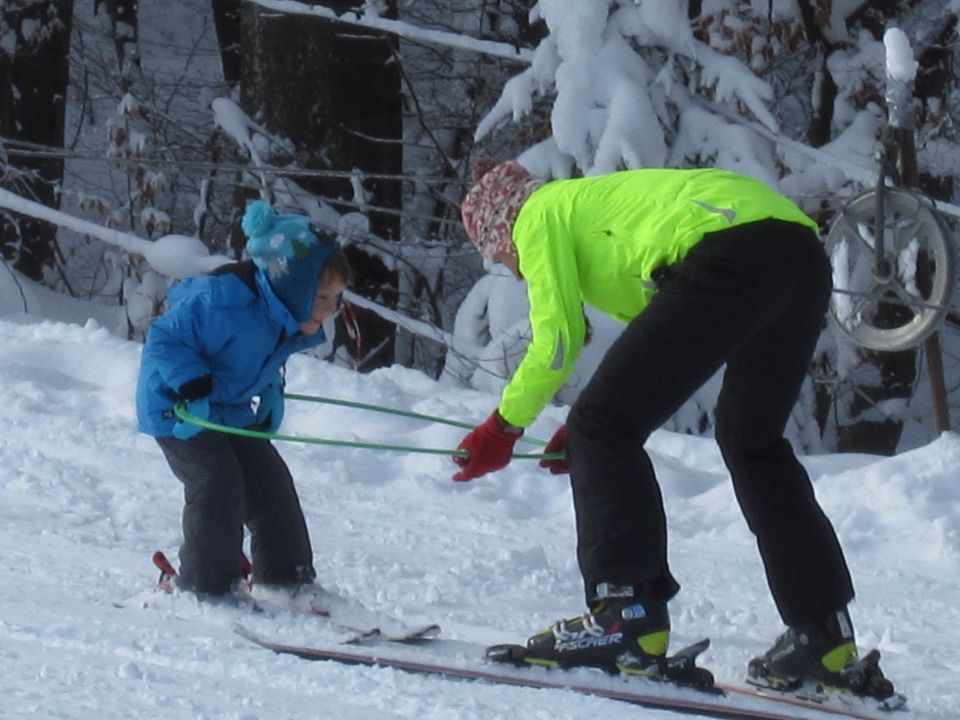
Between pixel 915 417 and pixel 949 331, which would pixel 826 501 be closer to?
pixel 915 417

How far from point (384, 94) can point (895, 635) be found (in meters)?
6.14

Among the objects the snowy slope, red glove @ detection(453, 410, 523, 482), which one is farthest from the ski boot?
red glove @ detection(453, 410, 523, 482)

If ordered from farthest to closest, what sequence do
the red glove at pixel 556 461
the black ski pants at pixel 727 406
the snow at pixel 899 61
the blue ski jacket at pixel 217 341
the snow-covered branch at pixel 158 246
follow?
the snow-covered branch at pixel 158 246 < the snow at pixel 899 61 < the blue ski jacket at pixel 217 341 < the red glove at pixel 556 461 < the black ski pants at pixel 727 406

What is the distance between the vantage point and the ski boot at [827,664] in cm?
354

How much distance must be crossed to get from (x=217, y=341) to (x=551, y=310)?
3.51ft

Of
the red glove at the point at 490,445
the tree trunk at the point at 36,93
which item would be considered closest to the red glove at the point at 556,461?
the red glove at the point at 490,445

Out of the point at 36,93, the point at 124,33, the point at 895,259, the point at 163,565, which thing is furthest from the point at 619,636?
the point at 124,33

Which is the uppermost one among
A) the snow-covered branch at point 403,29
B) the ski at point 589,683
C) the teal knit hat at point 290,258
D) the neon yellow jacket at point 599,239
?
the snow-covered branch at point 403,29

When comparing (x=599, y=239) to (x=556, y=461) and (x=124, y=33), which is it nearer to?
(x=556, y=461)

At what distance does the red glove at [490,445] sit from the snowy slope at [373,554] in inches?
19.8

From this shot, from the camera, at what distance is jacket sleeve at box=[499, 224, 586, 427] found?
3479 mm

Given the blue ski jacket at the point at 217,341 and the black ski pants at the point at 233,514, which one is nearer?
the blue ski jacket at the point at 217,341

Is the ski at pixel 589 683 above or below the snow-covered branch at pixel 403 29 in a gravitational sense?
below

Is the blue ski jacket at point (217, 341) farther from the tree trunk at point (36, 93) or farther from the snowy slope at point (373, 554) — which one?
the tree trunk at point (36, 93)
